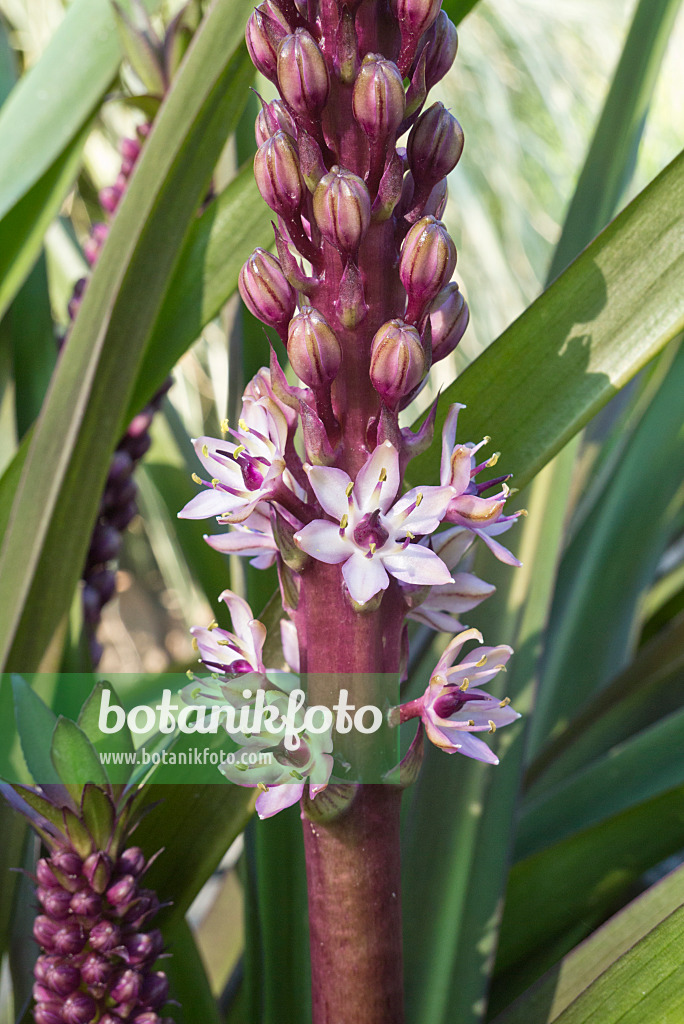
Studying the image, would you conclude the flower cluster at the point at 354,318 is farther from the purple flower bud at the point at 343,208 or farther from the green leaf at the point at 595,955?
the green leaf at the point at 595,955

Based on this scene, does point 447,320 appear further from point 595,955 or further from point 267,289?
point 595,955

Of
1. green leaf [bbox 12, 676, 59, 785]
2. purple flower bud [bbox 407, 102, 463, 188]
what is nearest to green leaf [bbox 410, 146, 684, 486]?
purple flower bud [bbox 407, 102, 463, 188]

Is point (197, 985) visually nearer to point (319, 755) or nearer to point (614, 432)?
point (319, 755)

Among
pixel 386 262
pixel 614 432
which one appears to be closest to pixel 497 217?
pixel 614 432

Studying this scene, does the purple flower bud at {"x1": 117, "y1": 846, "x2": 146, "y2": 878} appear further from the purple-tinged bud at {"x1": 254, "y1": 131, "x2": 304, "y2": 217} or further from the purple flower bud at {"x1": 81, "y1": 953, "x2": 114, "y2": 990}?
the purple-tinged bud at {"x1": 254, "y1": 131, "x2": 304, "y2": 217}

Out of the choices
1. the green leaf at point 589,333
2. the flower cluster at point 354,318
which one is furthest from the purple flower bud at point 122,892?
the green leaf at point 589,333
